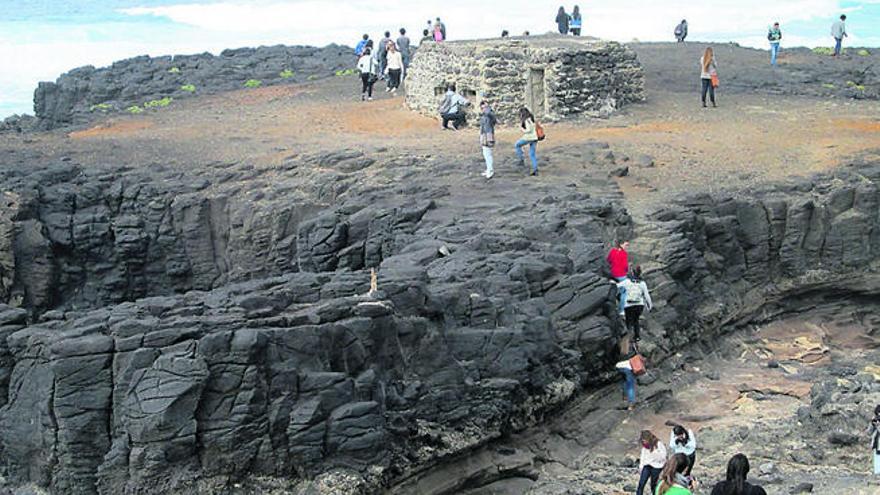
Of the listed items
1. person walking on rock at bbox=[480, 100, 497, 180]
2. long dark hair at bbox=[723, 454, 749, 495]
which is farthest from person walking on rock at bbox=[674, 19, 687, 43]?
long dark hair at bbox=[723, 454, 749, 495]

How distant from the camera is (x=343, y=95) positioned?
40.2m

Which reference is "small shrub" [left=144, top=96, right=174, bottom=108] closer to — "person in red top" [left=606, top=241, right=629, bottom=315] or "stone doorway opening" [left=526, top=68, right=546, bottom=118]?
"stone doorway opening" [left=526, top=68, right=546, bottom=118]

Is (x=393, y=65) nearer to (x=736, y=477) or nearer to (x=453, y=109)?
(x=453, y=109)

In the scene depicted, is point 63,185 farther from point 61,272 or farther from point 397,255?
point 397,255

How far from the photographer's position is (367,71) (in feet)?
124

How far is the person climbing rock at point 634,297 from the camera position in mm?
21797

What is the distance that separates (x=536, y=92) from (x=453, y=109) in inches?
91.7

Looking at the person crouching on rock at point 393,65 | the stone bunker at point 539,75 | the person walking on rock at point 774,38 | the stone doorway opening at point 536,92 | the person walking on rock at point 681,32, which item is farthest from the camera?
the person walking on rock at point 681,32

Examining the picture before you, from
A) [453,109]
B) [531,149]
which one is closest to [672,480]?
[531,149]

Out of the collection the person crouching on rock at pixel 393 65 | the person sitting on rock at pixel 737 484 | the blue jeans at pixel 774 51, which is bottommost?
the person sitting on rock at pixel 737 484

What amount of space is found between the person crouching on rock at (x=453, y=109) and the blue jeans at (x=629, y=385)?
483 inches

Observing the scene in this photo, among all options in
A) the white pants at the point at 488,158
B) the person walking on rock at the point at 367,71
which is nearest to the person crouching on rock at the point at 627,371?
the white pants at the point at 488,158

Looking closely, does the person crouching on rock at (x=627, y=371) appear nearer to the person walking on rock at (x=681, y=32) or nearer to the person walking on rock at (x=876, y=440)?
the person walking on rock at (x=876, y=440)

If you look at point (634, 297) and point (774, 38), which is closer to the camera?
point (634, 297)
